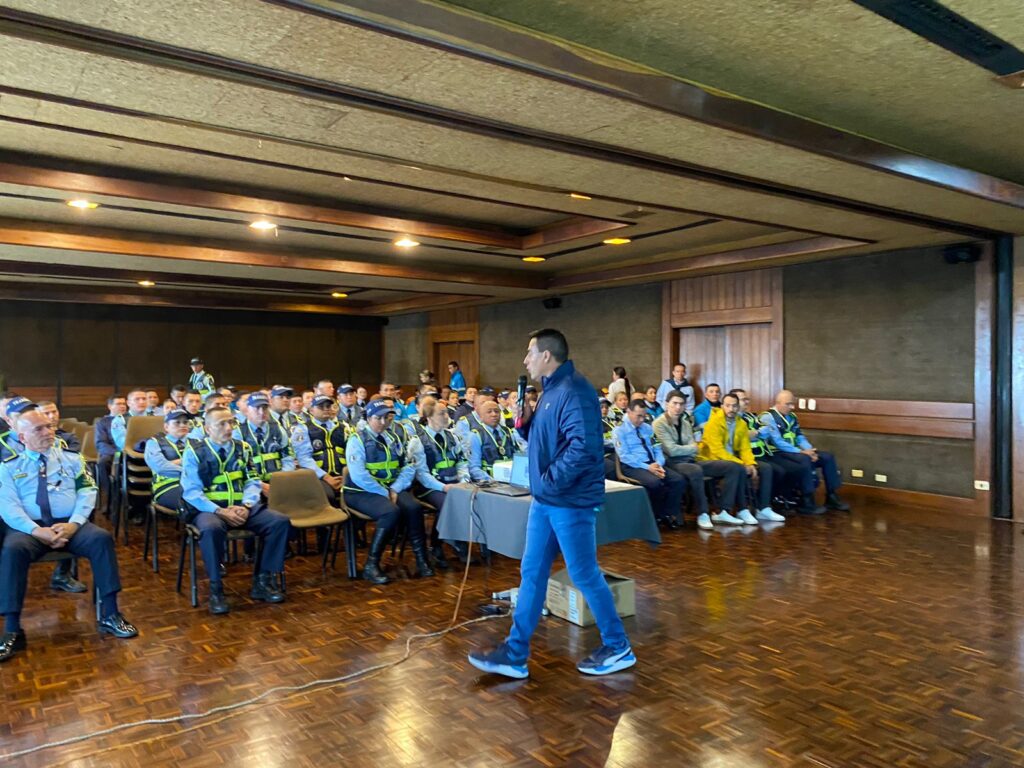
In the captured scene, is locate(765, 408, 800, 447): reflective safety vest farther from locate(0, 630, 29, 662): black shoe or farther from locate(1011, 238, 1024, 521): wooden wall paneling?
locate(0, 630, 29, 662): black shoe

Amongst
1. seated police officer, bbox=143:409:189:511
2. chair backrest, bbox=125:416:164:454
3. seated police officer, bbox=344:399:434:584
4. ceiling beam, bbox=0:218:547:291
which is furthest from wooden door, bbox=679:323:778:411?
seated police officer, bbox=143:409:189:511

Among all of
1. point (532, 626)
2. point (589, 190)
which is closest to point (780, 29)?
point (589, 190)

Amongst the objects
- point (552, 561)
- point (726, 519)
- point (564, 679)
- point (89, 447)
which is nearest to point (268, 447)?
point (552, 561)

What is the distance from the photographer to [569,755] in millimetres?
2662

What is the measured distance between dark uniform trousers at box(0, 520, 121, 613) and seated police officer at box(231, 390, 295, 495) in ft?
3.83

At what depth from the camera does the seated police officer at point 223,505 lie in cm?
433

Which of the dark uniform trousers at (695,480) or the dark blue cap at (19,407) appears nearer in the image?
the dark blue cap at (19,407)

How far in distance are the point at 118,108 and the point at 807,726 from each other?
4.21m

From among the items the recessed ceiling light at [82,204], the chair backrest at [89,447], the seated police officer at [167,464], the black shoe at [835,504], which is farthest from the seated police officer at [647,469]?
the chair backrest at [89,447]

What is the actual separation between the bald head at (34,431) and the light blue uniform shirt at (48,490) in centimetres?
5

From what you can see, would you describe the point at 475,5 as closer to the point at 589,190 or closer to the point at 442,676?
the point at 589,190

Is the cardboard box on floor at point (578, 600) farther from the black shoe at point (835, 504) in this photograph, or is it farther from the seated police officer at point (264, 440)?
the black shoe at point (835, 504)

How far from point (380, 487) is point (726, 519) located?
11.0 ft

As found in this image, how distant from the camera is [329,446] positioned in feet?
19.9
